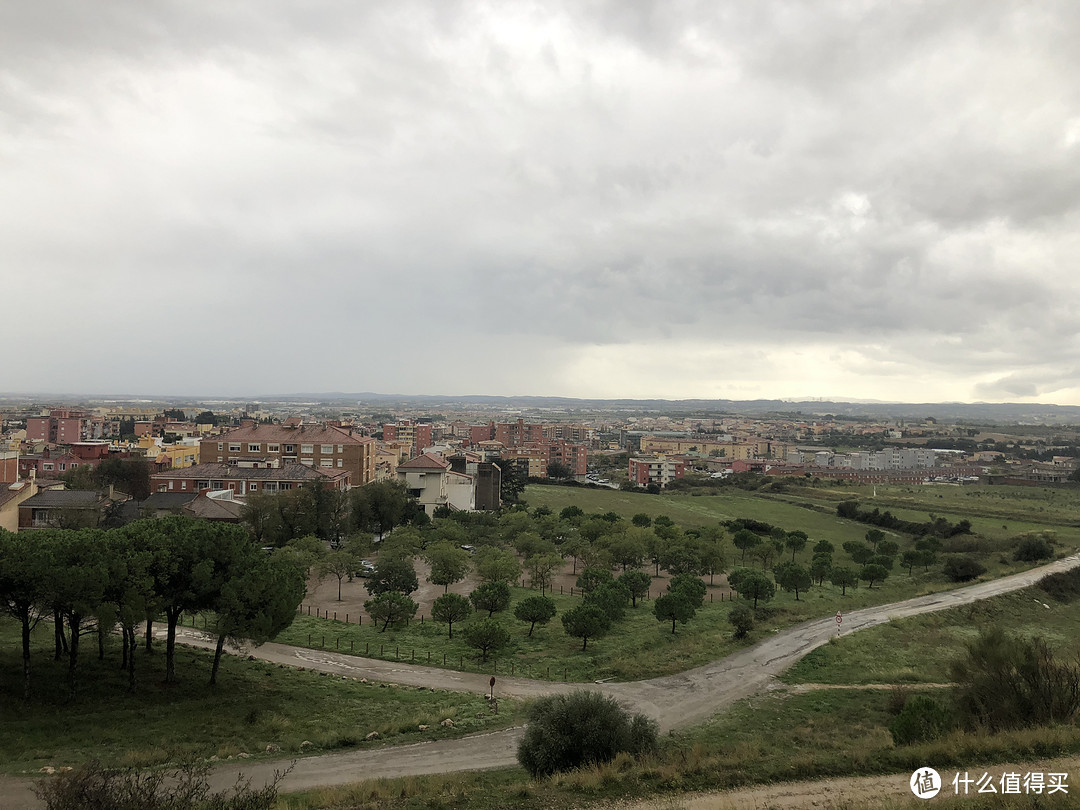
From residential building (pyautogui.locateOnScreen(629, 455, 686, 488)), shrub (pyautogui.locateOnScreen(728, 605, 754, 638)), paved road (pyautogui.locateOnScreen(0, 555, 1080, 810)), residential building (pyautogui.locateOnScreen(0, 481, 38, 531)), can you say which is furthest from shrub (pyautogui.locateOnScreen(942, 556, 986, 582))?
residential building (pyautogui.locateOnScreen(0, 481, 38, 531))

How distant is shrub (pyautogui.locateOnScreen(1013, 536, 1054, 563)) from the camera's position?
51438 mm

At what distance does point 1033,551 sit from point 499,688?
4917cm

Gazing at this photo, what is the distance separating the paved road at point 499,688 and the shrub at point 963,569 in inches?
279

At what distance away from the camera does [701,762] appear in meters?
14.9

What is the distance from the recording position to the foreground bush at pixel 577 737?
49.5ft

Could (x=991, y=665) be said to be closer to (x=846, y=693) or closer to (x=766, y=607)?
(x=846, y=693)

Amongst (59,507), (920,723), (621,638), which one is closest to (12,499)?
(59,507)

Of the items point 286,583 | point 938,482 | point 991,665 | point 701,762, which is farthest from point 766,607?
point 938,482

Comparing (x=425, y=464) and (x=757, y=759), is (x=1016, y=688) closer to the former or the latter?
(x=757, y=759)

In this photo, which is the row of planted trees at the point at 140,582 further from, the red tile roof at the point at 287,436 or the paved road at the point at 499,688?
the red tile roof at the point at 287,436

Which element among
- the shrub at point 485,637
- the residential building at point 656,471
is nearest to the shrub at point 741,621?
the shrub at point 485,637

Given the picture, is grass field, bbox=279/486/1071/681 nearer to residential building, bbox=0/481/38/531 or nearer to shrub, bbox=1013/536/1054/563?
shrub, bbox=1013/536/1054/563

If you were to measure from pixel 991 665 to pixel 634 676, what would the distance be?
12.1 m

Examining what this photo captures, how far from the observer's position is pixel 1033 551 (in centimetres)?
5162
